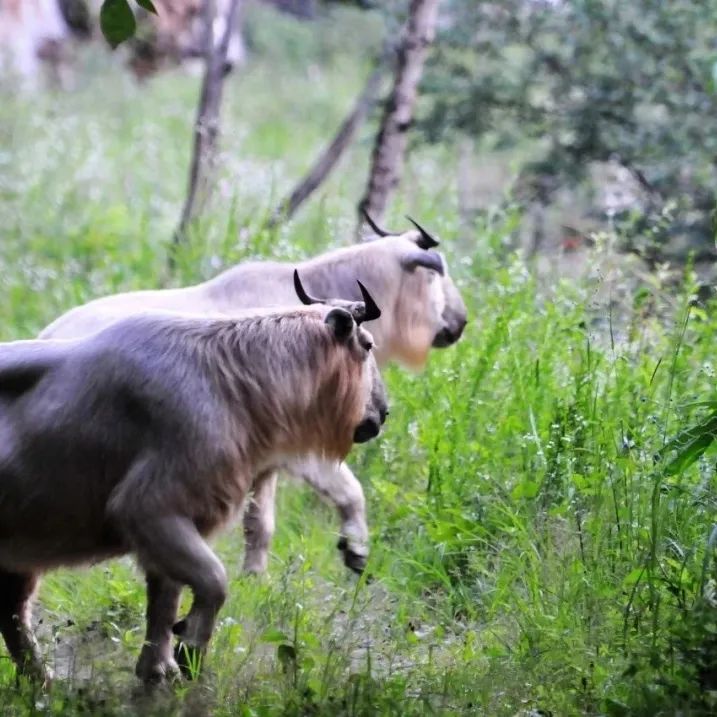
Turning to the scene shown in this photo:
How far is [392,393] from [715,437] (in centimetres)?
268

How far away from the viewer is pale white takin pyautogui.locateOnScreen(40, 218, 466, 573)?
5.73 metres

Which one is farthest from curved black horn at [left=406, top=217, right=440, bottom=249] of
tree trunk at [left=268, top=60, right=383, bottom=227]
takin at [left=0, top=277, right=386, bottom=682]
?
tree trunk at [left=268, top=60, right=383, bottom=227]

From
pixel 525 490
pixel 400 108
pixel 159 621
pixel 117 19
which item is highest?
pixel 117 19

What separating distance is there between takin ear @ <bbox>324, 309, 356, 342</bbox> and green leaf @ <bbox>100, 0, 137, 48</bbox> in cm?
121

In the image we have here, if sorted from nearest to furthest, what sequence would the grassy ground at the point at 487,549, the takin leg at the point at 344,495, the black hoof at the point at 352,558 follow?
the grassy ground at the point at 487,549 < the black hoof at the point at 352,558 < the takin leg at the point at 344,495

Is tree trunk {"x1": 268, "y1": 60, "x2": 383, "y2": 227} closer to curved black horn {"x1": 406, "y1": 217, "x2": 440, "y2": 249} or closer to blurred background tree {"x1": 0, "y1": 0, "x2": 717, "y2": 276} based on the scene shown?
blurred background tree {"x1": 0, "y1": 0, "x2": 717, "y2": 276}

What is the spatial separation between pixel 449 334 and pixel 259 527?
1.42m

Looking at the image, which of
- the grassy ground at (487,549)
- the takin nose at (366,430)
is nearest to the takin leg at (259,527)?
the grassy ground at (487,549)

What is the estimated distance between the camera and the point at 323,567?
5727mm

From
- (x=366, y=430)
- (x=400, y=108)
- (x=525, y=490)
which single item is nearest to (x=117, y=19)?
(x=366, y=430)

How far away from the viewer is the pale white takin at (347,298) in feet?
18.8

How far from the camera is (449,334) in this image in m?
6.55

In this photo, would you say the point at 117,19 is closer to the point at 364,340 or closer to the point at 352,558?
the point at 364,340

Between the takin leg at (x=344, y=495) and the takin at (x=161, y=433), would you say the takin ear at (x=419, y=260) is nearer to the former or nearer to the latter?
the takin leg at (x=344, y=495)
